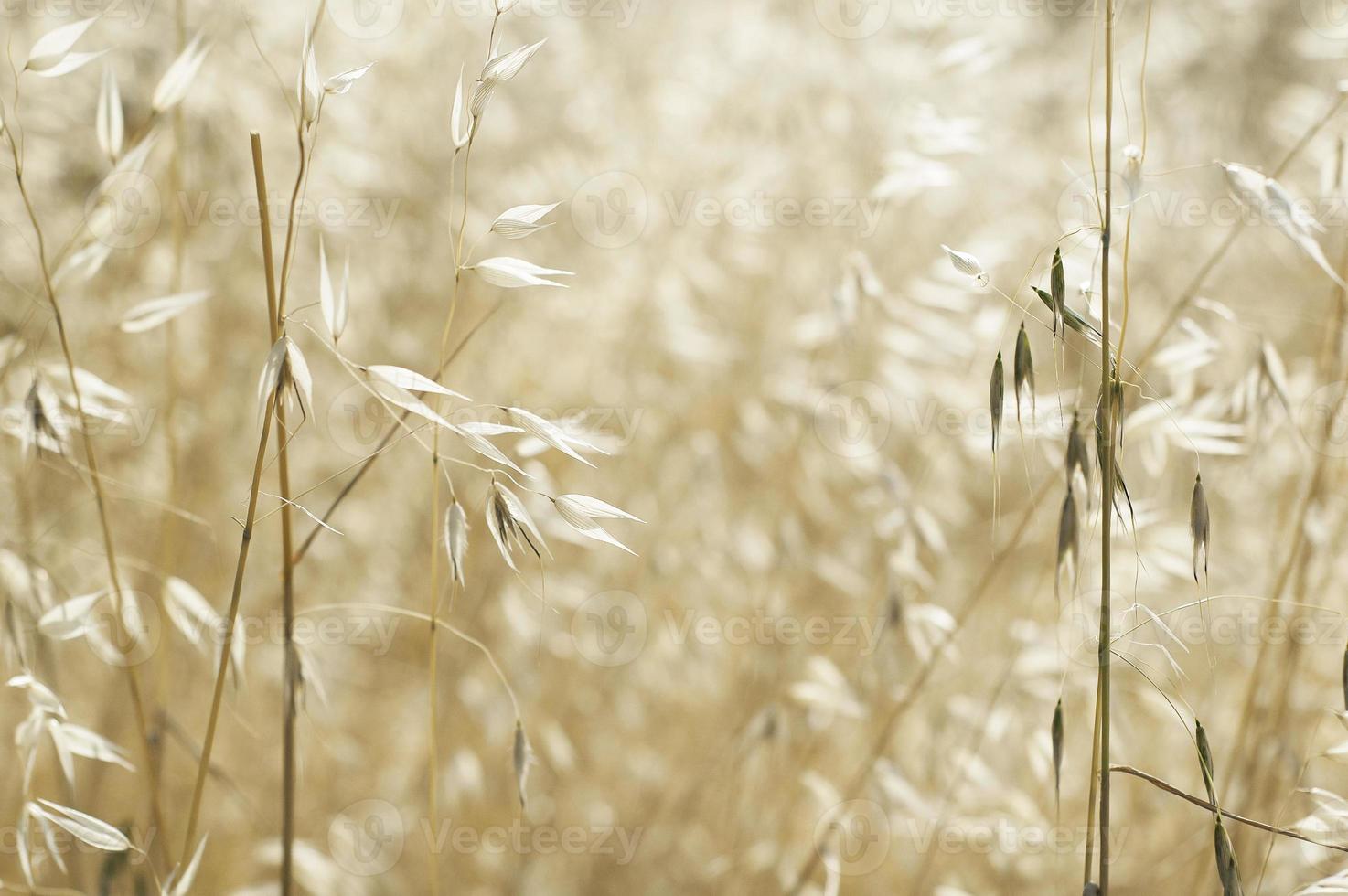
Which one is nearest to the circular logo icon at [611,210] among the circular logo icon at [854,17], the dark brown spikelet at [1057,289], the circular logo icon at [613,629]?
the circular logo icon at [854,17]

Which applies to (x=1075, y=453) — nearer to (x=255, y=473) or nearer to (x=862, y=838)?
(x=255, y=473)

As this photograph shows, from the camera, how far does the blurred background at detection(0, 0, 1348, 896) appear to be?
34.4 inches

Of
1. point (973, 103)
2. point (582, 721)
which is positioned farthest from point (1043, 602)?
point (973, 103)

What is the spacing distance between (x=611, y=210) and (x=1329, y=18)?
112cm

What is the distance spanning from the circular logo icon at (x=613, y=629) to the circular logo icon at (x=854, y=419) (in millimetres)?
370

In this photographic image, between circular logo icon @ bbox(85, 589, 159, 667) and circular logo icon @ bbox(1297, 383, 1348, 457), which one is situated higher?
circular logo icon @ bbox(1297, 383, 1348, 457)

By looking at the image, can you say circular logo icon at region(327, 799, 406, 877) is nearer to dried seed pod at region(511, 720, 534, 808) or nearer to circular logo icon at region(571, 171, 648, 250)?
dried seed pod at region(511, 720, 534, 808)

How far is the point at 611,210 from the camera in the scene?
1380mm

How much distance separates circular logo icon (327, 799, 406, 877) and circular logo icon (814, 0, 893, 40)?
1354 millimetres

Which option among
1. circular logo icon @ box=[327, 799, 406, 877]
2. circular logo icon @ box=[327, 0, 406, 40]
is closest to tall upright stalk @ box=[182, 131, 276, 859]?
circular logo icon @ box=[327, 799, 406, 877]

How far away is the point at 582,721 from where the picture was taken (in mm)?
1198

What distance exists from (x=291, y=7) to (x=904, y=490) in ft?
3.37

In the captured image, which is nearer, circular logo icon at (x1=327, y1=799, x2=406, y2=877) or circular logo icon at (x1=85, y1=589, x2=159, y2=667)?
circular logo icon at (x1=85, y1=589, x2=159, y2=667)

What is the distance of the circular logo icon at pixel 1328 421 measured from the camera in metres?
0.69
